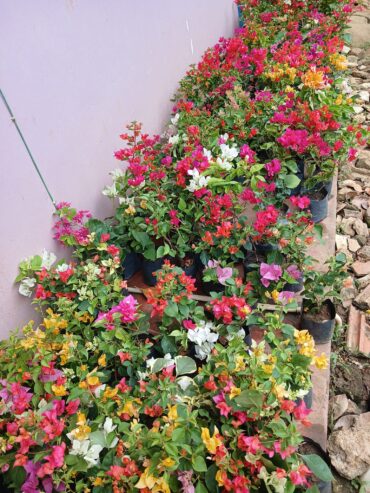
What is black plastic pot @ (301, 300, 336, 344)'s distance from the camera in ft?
6.07

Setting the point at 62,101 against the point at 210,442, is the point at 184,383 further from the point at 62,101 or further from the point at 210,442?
the point at 62,101

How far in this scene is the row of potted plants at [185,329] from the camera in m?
1.24

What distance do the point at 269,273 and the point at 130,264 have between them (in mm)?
797

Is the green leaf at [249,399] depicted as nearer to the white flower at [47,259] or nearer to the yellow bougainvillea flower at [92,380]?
the yellow bougainvillea flower at [92,380]

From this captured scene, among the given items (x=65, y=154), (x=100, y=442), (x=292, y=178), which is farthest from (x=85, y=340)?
(x=292, y=178)

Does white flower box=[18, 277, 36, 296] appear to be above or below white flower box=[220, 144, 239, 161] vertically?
below

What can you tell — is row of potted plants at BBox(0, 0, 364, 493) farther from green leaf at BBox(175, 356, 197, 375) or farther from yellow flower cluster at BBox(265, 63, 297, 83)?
yellow flower cluster at BBox(265, 63, 297, 83)

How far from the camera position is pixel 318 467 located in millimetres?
1281

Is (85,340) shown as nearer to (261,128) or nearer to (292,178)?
(292,178)

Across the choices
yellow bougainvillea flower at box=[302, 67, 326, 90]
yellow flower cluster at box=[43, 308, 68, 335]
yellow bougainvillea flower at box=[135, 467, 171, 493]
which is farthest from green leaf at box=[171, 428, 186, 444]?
Answer: yellow bougainvillea flower at box=[302, 67, 326, 90]

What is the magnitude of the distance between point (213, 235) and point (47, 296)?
2.54ft

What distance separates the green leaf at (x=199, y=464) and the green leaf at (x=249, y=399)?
7.5 inches

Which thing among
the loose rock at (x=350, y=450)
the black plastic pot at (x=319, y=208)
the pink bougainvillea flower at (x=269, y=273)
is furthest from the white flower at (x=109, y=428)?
the black plastic pot at (x=319, y=208)

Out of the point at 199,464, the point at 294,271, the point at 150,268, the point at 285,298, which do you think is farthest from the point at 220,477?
the point at 150,268
